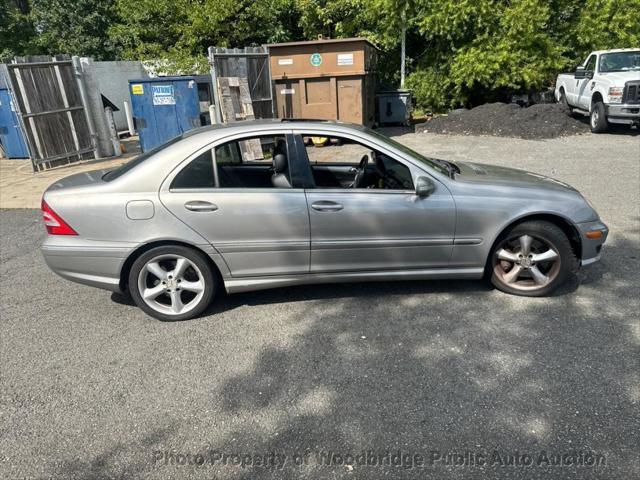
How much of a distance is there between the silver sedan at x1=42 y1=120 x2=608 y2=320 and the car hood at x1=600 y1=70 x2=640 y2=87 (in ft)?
30.7

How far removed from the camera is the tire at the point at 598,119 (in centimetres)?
1173

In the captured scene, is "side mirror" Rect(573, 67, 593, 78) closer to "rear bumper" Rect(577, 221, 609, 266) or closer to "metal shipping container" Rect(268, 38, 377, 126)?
"metal shipping container" Rect(268, 38, 377, 126)

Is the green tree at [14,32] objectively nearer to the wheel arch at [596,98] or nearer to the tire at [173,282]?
the wheel arch at [596,98]

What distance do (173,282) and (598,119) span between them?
40.4 ft

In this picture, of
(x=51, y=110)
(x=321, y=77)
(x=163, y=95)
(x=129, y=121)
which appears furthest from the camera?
(x=129, y=121)

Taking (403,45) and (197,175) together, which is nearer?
(197,175)

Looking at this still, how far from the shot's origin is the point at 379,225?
3.58 meters

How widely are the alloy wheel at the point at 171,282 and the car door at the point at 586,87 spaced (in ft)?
41.3

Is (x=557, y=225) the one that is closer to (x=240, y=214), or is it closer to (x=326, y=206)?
(x=326, y=206)

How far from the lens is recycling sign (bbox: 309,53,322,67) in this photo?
1161 centimetres

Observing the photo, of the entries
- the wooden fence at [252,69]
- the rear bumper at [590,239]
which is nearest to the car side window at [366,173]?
the rear bumper at [590,239]

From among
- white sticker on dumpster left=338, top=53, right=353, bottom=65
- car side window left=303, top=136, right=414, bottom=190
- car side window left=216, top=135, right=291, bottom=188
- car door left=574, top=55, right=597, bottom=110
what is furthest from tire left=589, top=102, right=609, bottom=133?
car side window left=216, top=135, right=291, bottom=188

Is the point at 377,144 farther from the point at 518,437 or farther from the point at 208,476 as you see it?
the point at 208,476

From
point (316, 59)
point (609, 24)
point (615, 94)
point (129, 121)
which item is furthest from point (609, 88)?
point (129, 121)
